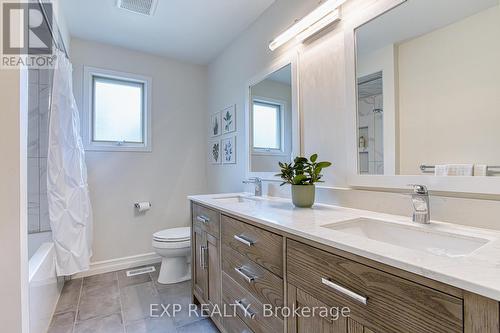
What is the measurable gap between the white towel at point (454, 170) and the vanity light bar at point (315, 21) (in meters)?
0.95

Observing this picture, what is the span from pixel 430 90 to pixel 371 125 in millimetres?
282

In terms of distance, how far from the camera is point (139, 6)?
6.33 feet

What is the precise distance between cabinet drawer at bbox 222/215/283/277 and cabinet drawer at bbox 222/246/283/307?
29 mm

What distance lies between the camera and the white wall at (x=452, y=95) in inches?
34.4

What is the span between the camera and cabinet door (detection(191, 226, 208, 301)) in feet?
5.46

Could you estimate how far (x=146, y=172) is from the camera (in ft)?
8.95

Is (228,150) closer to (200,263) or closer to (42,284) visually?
(200,263)

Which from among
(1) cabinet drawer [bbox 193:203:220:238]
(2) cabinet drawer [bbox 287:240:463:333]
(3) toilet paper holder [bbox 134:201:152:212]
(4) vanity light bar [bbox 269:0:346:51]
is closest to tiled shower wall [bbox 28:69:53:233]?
(3) toilet paper holder [bbox 134:201:152:212]

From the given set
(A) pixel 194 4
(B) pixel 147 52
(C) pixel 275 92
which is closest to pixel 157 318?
(C) pixel 275 92

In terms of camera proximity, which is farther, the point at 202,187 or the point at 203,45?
the point at 202,187

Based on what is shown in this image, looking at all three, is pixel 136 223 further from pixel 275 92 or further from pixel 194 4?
pixel 194 4

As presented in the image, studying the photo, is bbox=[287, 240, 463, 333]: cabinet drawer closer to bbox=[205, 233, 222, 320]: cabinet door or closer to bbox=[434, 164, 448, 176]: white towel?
bbox=[434, 164, 448, 176]: white towel

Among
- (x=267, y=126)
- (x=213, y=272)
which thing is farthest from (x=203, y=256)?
(x=267, y=126)

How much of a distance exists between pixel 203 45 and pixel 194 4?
64 cm
